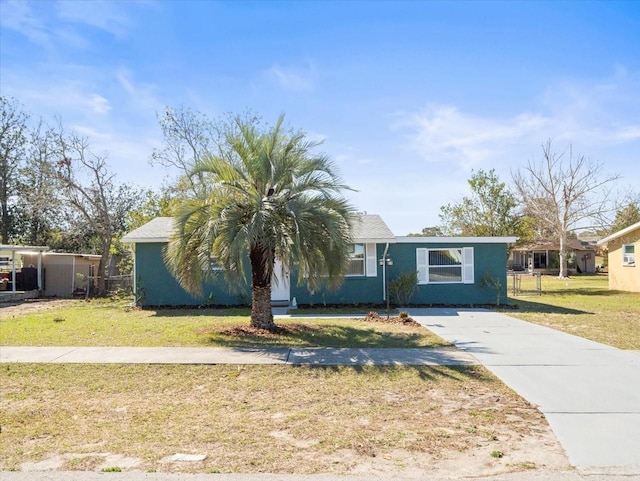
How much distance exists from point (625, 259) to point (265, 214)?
22803 millimetres

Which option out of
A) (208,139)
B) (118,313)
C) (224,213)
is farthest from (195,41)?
(208,139)

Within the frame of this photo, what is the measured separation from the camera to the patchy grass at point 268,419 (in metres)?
4.13

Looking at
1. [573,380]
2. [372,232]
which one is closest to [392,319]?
[372,232]

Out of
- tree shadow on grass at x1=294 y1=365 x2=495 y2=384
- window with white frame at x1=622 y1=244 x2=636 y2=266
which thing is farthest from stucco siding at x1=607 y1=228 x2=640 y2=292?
tree shadow on grass at x1=294 y1=365 x2=495 y2=384

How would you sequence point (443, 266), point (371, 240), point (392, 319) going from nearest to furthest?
1. point (392, 319)
2. point (371, 240)
3. point (443, 266)

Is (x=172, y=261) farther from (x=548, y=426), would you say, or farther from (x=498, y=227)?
(x=498, y=227)

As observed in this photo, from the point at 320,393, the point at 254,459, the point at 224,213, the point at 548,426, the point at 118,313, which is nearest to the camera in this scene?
the point at 254,459

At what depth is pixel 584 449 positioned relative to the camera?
4.29 m

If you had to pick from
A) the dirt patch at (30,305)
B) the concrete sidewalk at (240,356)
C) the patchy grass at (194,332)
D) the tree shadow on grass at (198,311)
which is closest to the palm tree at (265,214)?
the patchy grass at (194,332)

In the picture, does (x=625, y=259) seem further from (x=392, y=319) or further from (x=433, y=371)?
(x=433, y=371)

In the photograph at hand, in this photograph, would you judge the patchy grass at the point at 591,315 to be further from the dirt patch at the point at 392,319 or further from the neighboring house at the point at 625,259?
the dirt patch at the point at 392,319

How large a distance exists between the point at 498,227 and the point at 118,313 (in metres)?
29.8

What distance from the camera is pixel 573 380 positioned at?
6637 mm

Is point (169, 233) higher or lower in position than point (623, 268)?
higher
